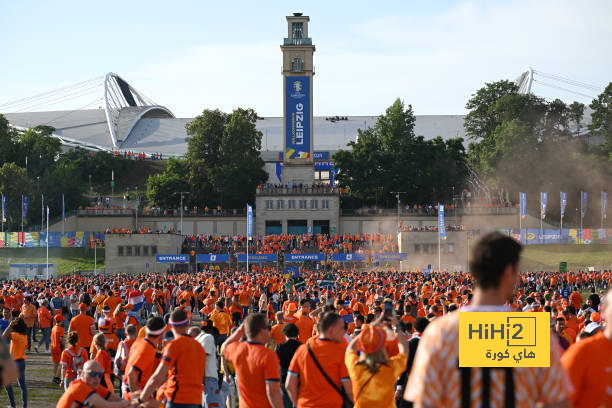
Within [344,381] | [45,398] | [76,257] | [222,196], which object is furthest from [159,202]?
[344,381]

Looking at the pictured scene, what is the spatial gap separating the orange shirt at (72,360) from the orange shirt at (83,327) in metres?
1.77

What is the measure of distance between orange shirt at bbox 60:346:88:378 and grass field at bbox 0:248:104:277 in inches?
2163

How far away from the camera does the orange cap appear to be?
6637 mm

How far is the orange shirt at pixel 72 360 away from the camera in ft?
40.6

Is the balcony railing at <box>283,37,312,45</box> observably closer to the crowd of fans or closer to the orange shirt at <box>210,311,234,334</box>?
the crowd of fans

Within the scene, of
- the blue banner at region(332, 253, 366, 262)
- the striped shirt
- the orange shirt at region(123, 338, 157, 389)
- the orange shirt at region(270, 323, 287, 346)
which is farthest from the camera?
the blue banner at region(332, 253, 366, 262)

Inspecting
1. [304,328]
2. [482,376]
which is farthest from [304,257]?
[482,376]

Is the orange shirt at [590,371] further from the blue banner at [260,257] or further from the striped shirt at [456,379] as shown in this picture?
the blue banner at [260,257]

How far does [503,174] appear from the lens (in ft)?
265

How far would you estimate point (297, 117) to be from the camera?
76.7 metres

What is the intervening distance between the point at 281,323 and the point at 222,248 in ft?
180

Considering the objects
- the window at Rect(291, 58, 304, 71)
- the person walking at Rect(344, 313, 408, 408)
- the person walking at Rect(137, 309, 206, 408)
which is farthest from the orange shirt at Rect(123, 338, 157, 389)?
the window at Rect(291, 58, 304, 71)

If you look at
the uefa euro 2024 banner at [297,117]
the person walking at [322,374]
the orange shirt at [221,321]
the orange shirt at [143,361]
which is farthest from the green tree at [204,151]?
the person walking at [322,374]

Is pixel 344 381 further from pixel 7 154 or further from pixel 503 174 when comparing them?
pixel 7 154
